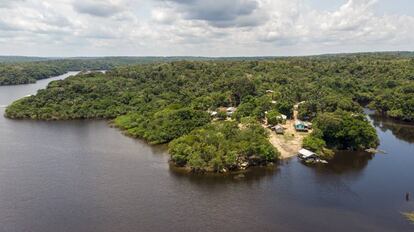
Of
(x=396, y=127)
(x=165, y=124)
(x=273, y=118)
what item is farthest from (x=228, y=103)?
(x=396, y=127)

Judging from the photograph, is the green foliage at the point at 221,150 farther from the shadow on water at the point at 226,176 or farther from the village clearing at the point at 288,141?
the village clearing at the point at 288,141

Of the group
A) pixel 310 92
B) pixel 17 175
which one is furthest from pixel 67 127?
pixel 310 92

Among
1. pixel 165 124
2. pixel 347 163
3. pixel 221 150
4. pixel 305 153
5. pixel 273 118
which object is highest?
pixel 273 118

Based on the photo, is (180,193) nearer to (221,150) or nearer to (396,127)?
(221,150)

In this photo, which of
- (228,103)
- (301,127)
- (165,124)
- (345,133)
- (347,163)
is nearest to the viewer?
(347,163)

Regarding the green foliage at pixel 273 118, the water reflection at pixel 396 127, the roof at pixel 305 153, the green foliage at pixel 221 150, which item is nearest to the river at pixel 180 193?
the roof at pixel 305 153

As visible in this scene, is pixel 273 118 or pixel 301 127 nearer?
pixel 301 127
